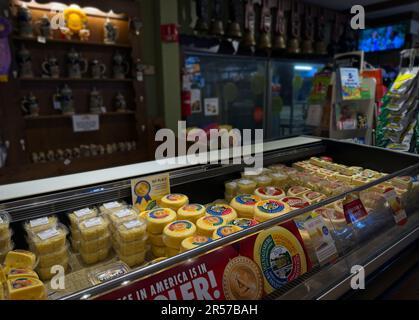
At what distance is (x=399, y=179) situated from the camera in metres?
1.71

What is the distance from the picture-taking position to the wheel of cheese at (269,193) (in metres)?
1.54

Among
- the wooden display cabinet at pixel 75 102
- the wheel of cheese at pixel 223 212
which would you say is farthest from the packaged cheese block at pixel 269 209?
the wooden display cabinet at pixel 75 102

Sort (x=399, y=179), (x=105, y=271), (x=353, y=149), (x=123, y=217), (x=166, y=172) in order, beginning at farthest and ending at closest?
(x=353, y=149) < (x=399, y=179) < (x=166, y=172) < (x=123, y=217) < (x=105, y=271)

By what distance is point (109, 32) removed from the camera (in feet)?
12.2

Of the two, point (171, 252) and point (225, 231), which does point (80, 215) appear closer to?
point (171, 252)

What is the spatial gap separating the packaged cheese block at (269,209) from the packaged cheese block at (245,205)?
44mm

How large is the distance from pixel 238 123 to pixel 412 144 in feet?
9.91

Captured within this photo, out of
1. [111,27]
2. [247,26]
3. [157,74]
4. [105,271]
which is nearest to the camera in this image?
[105,271]

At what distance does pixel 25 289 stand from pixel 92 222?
16.6 inches

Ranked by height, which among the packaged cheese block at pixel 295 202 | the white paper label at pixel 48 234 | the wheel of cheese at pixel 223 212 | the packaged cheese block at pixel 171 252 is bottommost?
the packaged cheese block at pixel 171 252

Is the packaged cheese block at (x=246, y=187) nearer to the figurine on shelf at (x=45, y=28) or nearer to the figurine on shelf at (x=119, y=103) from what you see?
the figurine on shelf at (x=119, y=103)

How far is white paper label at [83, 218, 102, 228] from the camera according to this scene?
121 cm
